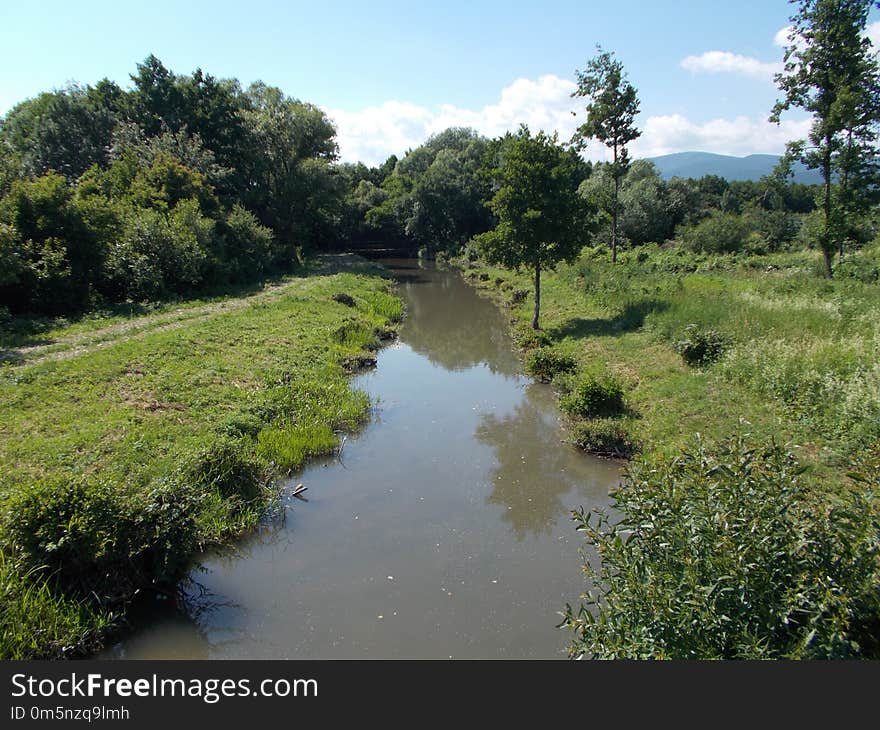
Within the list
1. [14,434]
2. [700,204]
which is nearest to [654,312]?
[14,434]

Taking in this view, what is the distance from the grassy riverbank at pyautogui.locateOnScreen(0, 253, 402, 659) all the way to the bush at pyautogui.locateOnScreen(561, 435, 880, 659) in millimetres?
6186

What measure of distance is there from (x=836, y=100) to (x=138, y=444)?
28027 millimetres

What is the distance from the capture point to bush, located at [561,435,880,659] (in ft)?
14.5

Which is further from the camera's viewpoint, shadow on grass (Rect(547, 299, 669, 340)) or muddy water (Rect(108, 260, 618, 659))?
shadow on grass (Rect(547, 299, 669, 340))

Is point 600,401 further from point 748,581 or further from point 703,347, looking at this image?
point 748,581

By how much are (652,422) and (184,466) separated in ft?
34.0

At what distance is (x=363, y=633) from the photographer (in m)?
7.14

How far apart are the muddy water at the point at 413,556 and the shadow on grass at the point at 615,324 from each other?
261 inches

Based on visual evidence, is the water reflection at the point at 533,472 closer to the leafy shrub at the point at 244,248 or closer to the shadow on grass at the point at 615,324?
the shadow on grass at the point at 615,324

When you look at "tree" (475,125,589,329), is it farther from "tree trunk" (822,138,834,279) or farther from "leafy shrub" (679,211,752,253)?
"leafy shrub" (679,211,752,253)

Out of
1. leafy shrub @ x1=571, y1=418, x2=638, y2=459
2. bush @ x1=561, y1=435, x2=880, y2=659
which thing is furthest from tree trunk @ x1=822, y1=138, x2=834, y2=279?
bush @ x1=561, y1=435, x2=880, y2=659

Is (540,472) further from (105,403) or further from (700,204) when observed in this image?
(700,204)

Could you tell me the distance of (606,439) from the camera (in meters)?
12.6

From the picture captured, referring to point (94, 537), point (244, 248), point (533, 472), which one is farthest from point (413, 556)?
point (244, 248)
